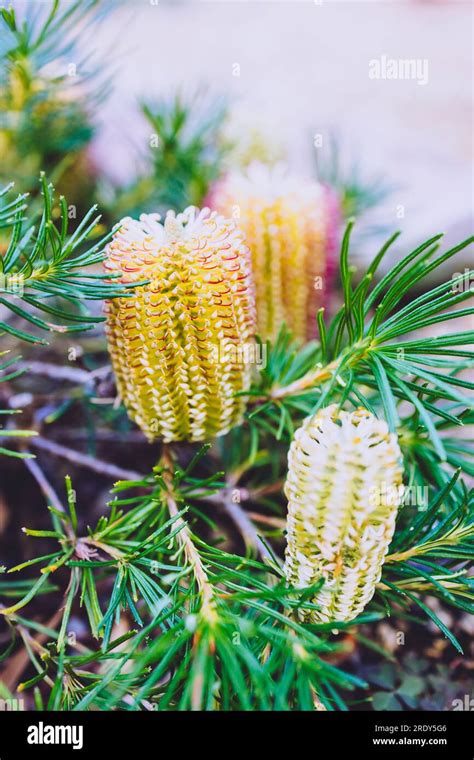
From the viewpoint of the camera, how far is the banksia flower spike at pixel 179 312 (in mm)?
452

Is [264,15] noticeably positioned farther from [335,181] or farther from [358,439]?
[358,439]

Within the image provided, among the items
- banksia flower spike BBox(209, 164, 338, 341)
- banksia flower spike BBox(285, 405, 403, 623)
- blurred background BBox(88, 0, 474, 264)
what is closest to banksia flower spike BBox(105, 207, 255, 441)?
banksia flower spike BBox(285, 405, 403, 623)

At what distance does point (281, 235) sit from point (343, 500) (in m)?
A: 0.41

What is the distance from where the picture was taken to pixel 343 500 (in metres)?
0.38

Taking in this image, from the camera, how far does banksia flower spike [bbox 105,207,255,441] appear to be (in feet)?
1.48

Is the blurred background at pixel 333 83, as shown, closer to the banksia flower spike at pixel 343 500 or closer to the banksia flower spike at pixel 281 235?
the banksia flower spike at pixel 281 235

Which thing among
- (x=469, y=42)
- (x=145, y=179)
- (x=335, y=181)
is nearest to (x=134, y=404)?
(x=145, y=179)

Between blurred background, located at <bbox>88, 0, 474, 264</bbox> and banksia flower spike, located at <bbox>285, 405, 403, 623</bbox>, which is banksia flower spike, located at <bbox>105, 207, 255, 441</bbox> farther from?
blurred background, located at <bbox>88, 0, 474, 264</bbox>

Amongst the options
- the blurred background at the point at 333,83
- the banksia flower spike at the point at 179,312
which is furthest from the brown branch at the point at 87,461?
the blurred background at the point at 333,83

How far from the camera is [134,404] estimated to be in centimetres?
51

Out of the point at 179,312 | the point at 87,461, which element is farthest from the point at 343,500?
the point at 87,461

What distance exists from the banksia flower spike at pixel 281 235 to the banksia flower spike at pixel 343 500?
13.0 inches

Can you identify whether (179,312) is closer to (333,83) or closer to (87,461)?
→ (87,461)

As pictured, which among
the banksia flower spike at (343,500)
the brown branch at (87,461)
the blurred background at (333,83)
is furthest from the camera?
the blurred background at (333,83)
